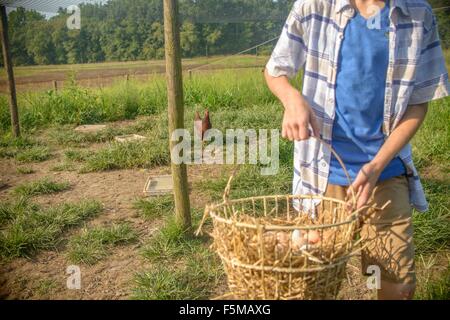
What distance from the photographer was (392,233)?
1813mm

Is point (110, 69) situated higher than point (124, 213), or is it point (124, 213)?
point (110, 69)

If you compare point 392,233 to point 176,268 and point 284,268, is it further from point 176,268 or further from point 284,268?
point 176,268

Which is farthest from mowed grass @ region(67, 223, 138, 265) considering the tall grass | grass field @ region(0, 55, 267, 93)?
grass field @ region(0, 55, 267, 93)

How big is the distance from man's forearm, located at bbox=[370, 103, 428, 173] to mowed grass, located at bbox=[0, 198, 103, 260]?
2.70 meters

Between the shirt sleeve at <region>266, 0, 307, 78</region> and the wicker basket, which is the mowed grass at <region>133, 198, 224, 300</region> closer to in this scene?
the wicker basket

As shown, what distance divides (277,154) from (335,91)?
3446 mm

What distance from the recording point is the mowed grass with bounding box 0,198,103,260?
334cm

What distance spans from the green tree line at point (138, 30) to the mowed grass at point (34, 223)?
523cm

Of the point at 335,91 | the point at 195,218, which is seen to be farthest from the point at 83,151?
the point at 335,91

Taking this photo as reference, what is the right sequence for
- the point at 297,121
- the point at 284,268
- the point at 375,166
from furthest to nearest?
the point at 375,166 → the point at 297,121 → the point at 284,268

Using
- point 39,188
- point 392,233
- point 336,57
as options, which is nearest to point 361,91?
point 336,57

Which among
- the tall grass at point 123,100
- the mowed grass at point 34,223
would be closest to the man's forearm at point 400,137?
the mowed grass at point 34,223

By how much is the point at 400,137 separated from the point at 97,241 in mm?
2496

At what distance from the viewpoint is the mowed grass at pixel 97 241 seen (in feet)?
10.6
